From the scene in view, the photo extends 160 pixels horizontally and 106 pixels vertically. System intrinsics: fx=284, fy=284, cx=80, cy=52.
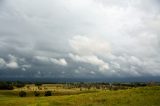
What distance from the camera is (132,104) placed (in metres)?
53.1

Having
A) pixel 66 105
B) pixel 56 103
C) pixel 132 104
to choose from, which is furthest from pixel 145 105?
pixel 56 103

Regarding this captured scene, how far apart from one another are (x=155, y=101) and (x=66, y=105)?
1768 centimetres

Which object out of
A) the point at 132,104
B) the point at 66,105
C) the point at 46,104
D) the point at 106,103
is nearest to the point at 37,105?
the point at 46,104

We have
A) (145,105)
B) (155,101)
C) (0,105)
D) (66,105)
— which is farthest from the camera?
(0,105)

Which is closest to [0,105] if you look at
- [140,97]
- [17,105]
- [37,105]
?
[17,105]

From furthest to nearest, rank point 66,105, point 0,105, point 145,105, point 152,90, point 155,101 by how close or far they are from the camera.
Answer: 1. point 0,105
2. point 152,90
3. point 66,105
4. point 155,101
5. point 145,105

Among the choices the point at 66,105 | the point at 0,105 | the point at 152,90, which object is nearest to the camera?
the point at 66,105

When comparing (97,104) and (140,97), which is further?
(140,97)

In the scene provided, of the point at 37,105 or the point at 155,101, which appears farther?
the point at 37,105

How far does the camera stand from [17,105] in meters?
70.2

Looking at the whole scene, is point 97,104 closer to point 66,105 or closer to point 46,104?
point 66,105

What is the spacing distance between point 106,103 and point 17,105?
25143 mm

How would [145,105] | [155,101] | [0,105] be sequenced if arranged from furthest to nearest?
[0,105], [155,101], [145,105]

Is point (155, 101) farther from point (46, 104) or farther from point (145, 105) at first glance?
point (46, 104)
